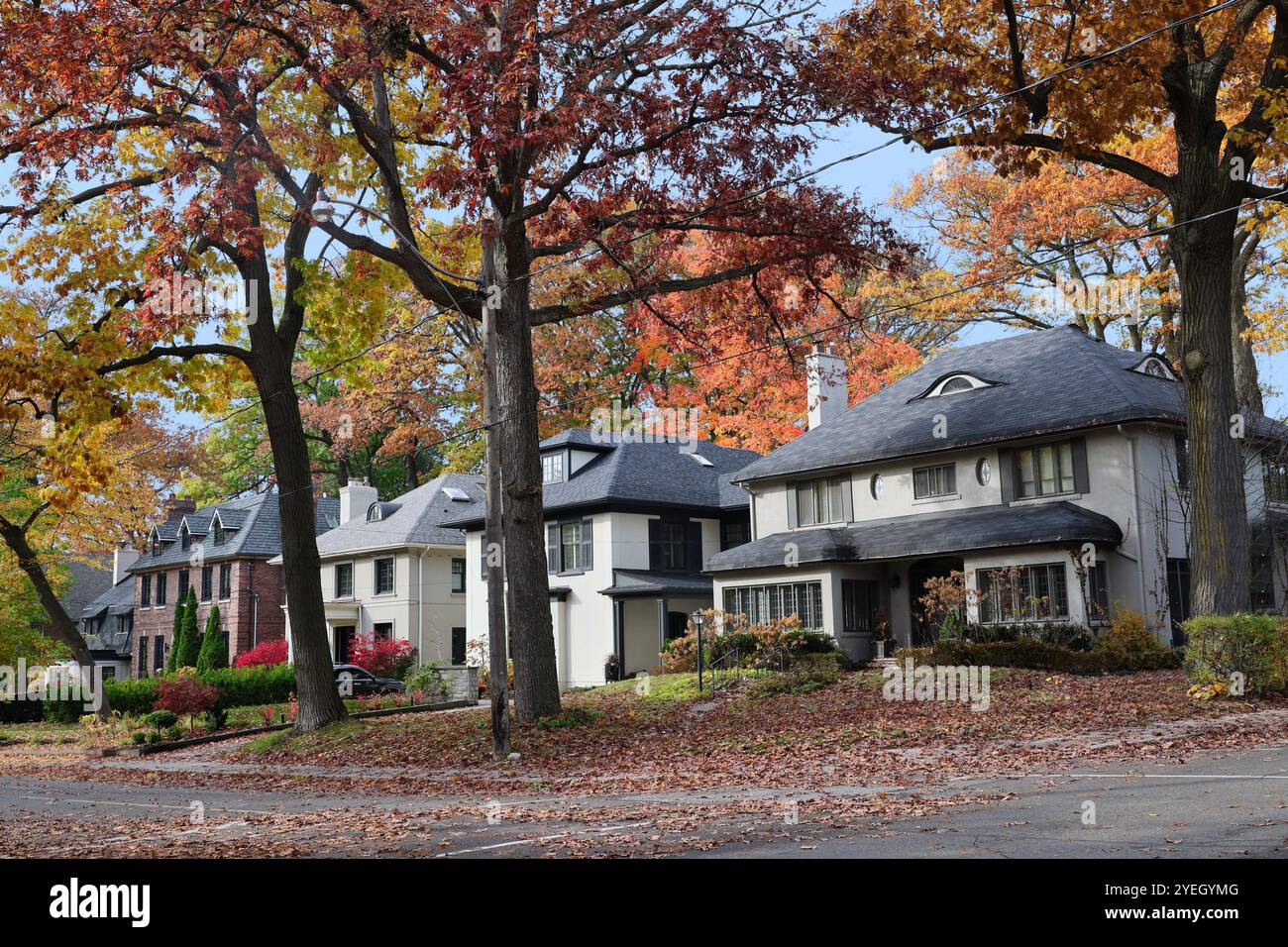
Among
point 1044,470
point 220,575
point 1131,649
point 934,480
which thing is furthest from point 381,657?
point 1131,649

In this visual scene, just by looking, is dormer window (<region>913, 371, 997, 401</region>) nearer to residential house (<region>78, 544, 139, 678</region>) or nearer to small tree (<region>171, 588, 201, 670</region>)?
small tree (<region>171, 588, 201, 670</region>)

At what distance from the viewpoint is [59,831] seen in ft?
40.1

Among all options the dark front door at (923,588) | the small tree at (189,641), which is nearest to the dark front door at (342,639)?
the small tree at (189,641)

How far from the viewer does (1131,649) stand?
2431 centimetres

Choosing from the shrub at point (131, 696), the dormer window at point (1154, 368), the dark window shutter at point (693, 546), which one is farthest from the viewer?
the dark window shutter at point (693, 546)

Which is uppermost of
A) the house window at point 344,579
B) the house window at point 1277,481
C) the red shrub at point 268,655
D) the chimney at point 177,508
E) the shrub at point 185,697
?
the chimney at point 177,508

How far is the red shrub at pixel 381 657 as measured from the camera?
41.9m

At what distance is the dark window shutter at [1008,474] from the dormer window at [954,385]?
10.0 ft

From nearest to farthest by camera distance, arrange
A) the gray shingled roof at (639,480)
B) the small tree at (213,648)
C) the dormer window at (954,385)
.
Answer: the dormer window at (954,385) → the gray shingled roof at (639,480) → the small tree at (213,648)

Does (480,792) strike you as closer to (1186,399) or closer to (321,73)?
(321,73)

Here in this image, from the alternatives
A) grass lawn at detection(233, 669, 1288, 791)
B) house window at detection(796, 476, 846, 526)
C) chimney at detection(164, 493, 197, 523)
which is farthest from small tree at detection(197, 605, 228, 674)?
house window at detection(796, 476, 846, 526)

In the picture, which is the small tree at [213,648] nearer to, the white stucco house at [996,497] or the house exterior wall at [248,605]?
the house exterior wall at [248,605]

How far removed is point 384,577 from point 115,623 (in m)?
25.9

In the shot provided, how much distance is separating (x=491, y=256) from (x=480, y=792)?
920 centimetres
